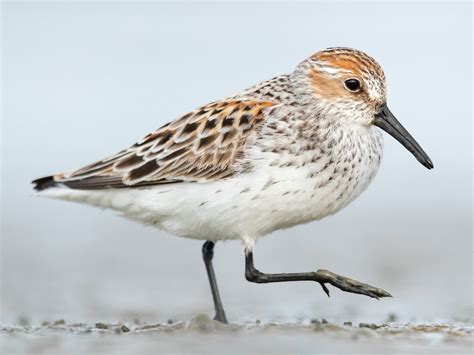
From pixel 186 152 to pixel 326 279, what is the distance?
4.29 ft

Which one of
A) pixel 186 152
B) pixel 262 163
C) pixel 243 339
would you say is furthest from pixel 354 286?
pixel 186 152

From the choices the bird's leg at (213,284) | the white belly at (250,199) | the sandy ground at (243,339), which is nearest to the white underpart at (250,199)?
the white belly at (250,199)

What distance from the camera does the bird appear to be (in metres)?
Answer: 7.32

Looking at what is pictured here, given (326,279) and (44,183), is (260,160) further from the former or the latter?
(44,183)

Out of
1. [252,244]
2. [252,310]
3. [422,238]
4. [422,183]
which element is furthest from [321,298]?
[422,183]

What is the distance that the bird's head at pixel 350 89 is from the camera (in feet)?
25.0

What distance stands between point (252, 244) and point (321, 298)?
6.78 feet

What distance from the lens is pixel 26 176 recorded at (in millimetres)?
15242

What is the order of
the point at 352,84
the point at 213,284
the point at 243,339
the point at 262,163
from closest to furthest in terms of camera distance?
the point at 243,339 → the point at 262,163 → the point at 352,84 → the point at 213,284

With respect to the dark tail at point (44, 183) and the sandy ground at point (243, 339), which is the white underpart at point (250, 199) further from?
the sandy ground at point (243, 339)

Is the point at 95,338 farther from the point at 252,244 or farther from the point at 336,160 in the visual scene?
the point at 336,160

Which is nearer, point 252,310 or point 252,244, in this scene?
point 252,244

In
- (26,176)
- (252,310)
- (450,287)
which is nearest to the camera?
(252,310)

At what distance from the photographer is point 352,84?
7.65 m
